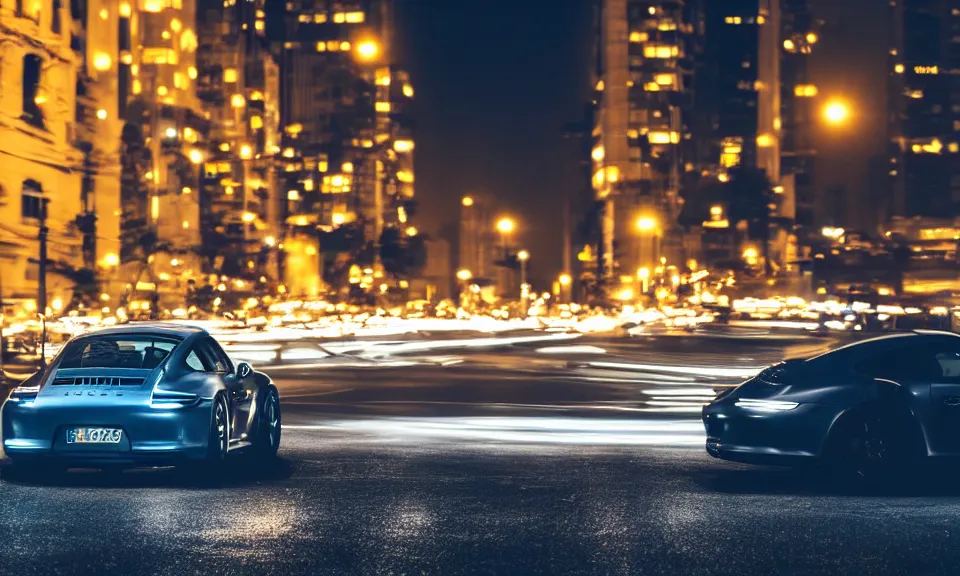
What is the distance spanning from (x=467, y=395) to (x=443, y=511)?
14229mm

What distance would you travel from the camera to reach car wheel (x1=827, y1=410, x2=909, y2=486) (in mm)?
11398

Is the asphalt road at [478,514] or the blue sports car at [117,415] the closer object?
the asphalt road at [478,514]

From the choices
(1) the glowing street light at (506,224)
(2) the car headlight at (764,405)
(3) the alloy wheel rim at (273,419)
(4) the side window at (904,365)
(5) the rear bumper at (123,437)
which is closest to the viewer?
(5) the rear bumper at (123,437)

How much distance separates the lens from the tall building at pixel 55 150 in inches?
2835

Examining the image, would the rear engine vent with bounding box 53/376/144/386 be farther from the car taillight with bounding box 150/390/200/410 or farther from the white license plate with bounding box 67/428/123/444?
the white license plate with bounding box 67/428/123/444

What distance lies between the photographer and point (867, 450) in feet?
37.4

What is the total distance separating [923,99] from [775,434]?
191 meters

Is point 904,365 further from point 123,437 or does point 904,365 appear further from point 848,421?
point 123,437

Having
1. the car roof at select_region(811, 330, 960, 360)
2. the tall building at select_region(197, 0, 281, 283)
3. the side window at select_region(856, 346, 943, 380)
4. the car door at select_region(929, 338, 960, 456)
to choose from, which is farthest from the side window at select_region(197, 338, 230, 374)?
the tall building at select_region(197, 0, 281, 283)

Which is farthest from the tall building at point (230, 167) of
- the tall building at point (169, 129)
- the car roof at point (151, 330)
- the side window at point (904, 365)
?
the side window at point (904, 365)

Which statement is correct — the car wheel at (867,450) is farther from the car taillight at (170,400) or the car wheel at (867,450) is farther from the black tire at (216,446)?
the car taillight at (170,400)

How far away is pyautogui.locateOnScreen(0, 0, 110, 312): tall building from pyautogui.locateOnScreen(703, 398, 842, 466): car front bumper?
55.8 metres

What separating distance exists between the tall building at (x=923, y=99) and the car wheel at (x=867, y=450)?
183710 mm

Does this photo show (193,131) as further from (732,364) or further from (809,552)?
(809,552)
